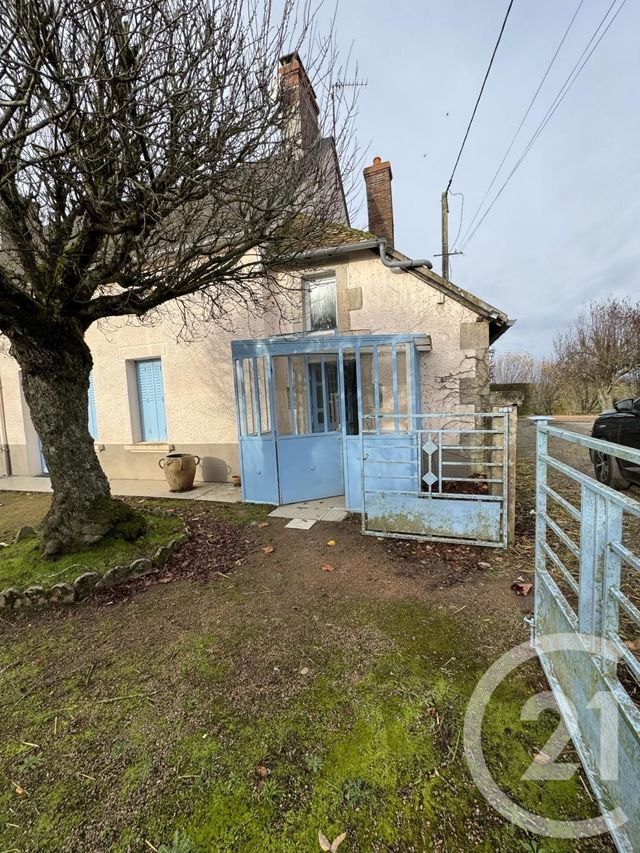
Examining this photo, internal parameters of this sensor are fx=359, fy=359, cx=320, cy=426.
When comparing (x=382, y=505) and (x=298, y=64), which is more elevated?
(x=298, y=64)

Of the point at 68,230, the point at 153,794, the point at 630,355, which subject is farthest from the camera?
the point at 630,355

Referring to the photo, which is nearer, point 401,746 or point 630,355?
point 401,746

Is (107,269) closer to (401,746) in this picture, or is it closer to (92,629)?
(92,629)

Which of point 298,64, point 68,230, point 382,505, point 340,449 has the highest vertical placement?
point 298,64

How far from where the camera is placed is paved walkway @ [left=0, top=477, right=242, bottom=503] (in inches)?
268

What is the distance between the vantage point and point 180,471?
712 cm

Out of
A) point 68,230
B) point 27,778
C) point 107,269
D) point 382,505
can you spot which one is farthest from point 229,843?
point 68,230

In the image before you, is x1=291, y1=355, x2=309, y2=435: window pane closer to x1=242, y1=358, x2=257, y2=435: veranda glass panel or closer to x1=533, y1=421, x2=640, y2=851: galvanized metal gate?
x1=242, y1=358, x2=257, y2=435: veranda glass panel

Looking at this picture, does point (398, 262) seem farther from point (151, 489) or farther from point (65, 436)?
point (151, 489)

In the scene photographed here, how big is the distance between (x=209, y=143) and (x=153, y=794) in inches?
184

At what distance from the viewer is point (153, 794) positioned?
170 centimetres

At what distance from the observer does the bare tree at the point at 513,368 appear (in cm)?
2985

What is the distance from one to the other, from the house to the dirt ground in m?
2.52

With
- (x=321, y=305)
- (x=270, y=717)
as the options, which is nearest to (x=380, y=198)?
(x=321, y=305)
